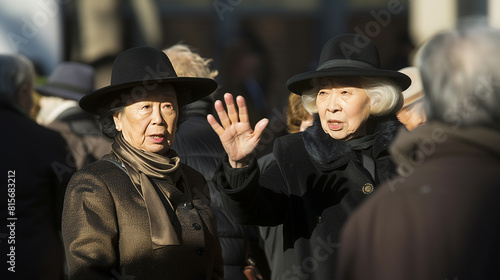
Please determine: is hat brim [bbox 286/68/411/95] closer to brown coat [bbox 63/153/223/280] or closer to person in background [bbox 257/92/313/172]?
brown coat [bbox 63/153/223/280]

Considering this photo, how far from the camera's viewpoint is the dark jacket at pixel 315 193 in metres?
3.90

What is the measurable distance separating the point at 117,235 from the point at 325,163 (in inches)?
39.6

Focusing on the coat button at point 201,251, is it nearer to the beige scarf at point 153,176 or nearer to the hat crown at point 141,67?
the beige scarf at point 153,176

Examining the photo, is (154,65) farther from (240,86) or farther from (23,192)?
(240,86)

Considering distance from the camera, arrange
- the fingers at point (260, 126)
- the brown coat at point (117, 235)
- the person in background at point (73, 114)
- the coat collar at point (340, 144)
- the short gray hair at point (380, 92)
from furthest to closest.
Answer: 1. the person in background at point (73, 114)
2. the short gray hair at point (380, 92)
3. the coat collar at point (340, 144)
4. the fingers at point (260, 126)
5. the brown coat at point (117, 235)

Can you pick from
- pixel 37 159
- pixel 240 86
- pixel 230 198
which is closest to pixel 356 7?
pixel 240 86

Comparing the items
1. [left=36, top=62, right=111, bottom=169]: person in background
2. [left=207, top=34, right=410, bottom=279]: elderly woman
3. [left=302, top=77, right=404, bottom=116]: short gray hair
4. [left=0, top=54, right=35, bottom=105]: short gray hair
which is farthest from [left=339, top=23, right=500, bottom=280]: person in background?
[left=36, top=62, right=111, bottom=169]: person in background

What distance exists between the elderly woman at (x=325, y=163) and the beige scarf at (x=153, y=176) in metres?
0.24

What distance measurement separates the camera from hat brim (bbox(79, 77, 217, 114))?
3896mm

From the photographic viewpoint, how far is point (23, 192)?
16.3 ft

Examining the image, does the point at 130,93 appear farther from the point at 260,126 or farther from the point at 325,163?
the point at 325,163

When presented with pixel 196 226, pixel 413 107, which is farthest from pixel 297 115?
pixel 196 226

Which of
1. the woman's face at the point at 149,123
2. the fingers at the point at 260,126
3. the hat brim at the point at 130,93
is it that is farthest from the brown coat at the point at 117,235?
the fingers at the point at 260,126

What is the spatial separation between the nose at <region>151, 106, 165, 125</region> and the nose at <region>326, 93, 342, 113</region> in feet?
2.56
